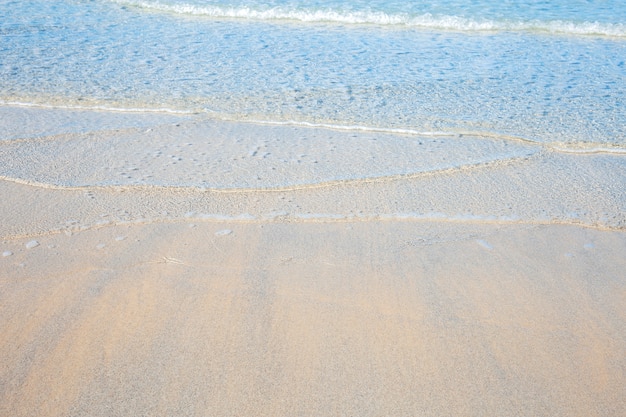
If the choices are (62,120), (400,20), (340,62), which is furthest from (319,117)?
(400,20)

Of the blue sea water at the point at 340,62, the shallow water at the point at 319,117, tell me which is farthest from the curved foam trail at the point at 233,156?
the blue sea water at the point at 340,62

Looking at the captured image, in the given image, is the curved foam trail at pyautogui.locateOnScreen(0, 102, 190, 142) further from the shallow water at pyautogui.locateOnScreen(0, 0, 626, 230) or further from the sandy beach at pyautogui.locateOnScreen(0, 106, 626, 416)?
the sandy beach at pyautogui.locateOnScreen(0, 106, 626, 416)

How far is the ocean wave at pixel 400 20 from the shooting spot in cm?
830

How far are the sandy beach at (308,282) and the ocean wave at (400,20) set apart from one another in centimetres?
465

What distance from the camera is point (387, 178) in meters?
3.74

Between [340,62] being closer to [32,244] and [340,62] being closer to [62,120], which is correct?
[62,120]

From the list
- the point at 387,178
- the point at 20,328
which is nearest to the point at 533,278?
the point at 387,178

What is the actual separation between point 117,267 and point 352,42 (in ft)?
17.1

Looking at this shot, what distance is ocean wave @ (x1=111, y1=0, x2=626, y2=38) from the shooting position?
8297 mm

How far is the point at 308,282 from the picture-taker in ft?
8.96

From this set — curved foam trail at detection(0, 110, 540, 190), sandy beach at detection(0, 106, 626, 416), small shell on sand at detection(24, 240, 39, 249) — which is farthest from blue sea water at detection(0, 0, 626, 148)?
small shell on sand at detection(24, 240, 39, 249)

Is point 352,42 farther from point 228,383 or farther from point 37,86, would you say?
point 228,383

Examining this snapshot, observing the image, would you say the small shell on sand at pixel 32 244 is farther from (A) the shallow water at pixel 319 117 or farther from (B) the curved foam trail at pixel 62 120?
(B) the curved foam trail at pixel 62 120

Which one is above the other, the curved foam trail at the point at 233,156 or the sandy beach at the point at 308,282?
the curved foam trail at the point at 233,156
